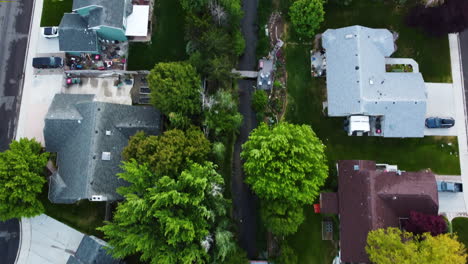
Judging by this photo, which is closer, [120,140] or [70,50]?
[120,140]

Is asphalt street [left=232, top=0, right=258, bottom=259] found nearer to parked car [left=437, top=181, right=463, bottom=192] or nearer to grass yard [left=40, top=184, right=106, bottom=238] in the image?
grass yard [left=40, top=184, right=106, bottom=238]

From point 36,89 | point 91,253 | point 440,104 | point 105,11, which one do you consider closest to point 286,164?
point 440,104

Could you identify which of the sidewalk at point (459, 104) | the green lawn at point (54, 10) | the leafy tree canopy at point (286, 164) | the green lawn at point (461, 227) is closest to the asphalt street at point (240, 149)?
the leafy tree canopy at point (286, 164)

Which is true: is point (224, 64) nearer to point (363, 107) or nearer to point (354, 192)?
point (363, 107)

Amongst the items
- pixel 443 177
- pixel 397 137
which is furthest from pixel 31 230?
pixel 443 177

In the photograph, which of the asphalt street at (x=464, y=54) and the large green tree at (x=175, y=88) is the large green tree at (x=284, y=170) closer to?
the large green tree at (x=175, y=88)

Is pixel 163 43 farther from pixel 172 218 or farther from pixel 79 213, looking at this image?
pixel 79 213
